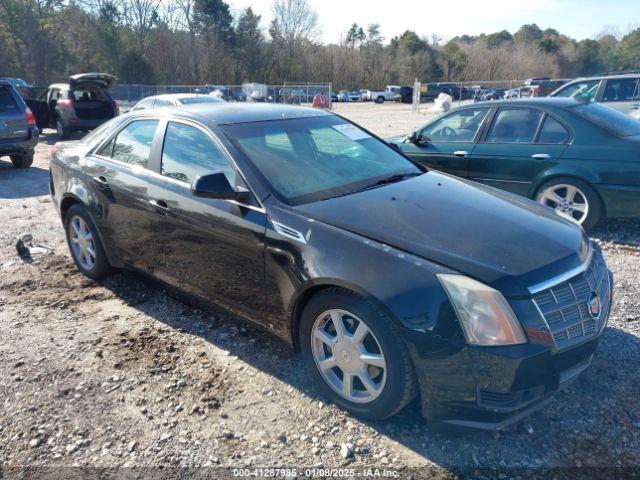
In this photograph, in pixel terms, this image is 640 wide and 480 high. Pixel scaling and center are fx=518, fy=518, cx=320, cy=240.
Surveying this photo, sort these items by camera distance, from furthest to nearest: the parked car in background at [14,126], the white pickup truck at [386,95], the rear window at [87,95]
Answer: the white pickup truck at [386,95], the rear window at [87,95], the parked car in background at [14,126]

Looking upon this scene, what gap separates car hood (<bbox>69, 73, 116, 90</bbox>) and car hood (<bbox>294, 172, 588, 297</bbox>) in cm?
1391

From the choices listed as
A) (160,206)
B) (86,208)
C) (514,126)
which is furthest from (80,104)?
Result: (160,206)

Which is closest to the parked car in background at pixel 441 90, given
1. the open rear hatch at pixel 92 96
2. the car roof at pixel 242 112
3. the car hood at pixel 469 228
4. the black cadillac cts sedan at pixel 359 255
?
the open rear hatch at pixel 92 96

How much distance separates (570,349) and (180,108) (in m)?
3.21

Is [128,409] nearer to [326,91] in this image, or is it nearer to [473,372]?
[473,372]

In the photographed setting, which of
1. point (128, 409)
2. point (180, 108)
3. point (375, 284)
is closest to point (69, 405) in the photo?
point (128, 409)

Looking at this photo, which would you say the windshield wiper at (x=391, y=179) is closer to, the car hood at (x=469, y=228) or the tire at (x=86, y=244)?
the car hood at (x=469, y=228)

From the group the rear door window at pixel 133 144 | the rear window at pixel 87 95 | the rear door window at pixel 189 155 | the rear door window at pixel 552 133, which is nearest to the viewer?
the rear door window at pixel 189 155

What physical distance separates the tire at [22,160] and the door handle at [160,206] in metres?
8.78

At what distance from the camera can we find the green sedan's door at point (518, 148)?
19.4 ft

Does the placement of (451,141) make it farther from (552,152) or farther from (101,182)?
(101,182)

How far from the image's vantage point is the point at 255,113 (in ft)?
13.1

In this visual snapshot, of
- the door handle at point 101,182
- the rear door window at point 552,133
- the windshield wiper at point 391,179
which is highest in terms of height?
the rear door window at point 552,133

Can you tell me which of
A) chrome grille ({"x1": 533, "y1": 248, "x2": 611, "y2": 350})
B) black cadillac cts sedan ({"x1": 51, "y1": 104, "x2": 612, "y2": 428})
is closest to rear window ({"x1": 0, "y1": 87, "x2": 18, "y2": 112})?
black cadillac cts sedan ({"x1": 51, "y1": 104, "x2": 612, "y2": 428})
